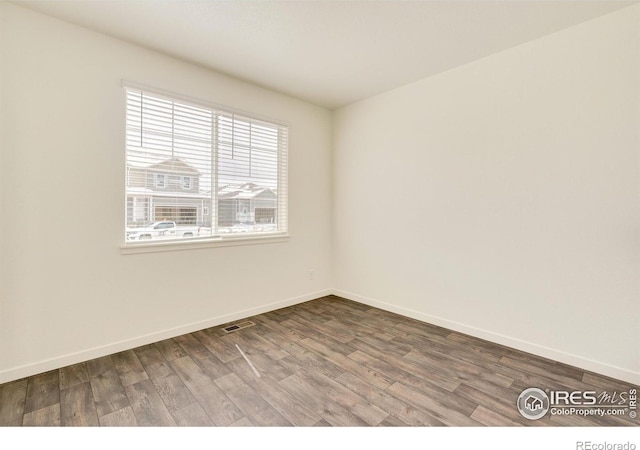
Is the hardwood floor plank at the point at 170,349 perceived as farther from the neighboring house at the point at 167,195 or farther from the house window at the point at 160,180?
the house window at the point at 160,180

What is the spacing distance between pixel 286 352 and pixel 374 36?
9.17 ft

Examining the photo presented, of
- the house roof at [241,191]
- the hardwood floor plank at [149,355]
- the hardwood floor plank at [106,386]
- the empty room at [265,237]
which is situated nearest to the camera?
the hardwood floor plank at [106,386]

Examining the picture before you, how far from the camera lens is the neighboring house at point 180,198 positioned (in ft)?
8.78

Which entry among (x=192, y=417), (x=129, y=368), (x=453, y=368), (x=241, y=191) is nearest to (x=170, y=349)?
(x=129, y=368)

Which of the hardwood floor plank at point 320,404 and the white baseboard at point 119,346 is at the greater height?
the white baseboard at point 119,346

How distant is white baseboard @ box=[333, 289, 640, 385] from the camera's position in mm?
2195

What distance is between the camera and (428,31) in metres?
2.41

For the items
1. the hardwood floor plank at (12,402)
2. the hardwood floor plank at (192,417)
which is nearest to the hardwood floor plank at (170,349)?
the hardwood floor plank at (192,417)

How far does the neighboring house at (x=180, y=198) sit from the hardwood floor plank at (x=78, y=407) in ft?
4.22

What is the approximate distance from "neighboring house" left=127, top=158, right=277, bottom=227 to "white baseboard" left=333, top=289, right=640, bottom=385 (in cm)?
205

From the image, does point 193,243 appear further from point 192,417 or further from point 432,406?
point 432,406

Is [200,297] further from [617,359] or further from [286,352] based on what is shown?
[617,359]
